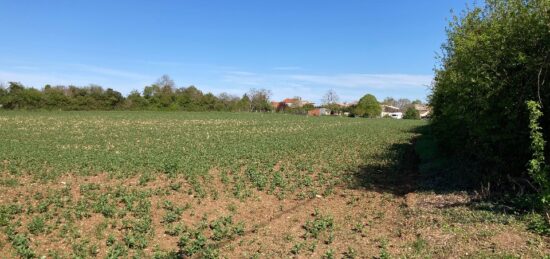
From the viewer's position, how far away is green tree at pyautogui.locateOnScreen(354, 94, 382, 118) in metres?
123

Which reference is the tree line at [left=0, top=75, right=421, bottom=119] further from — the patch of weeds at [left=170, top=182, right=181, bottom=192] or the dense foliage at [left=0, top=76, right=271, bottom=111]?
the patch of weeds at [left=170, top=182, right=181, bottom=192]

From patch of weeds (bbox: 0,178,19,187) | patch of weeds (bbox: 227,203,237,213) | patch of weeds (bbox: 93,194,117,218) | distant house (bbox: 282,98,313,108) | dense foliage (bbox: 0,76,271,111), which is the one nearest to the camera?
patch of weeds (bbox: 93,194,117,218)

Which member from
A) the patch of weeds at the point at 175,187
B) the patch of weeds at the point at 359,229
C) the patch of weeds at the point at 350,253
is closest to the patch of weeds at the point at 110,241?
the patch of weeds at the point at 175,187

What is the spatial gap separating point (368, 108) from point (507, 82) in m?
118

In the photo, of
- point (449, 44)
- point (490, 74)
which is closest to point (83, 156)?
point (490, 74)

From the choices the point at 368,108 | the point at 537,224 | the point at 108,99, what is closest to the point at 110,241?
the point at 537,224

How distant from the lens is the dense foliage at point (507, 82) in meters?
8.49

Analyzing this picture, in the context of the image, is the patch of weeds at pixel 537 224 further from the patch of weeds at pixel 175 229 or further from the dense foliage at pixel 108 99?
the dense foliage at pixel 108 99

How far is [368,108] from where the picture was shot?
12438 centimetres

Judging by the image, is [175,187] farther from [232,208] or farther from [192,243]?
[192,243]

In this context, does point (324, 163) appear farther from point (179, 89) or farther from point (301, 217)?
point (179, 89)

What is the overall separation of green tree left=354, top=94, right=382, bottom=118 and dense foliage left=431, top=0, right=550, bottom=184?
114 m

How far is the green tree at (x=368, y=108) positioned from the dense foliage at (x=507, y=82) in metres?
114

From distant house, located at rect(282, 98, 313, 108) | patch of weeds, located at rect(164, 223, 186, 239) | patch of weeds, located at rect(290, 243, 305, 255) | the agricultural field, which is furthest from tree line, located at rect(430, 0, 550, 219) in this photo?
distant house, located at rect(282, 98, 313, 108)
